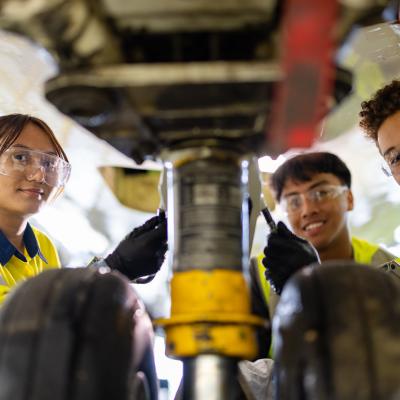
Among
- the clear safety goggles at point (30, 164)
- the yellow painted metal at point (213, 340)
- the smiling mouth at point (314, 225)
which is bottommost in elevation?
the yellow painted metal at point (213, 340)

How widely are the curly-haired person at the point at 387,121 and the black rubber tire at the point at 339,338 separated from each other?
3.03ft

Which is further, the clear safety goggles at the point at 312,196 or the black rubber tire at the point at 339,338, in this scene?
the clear safety goggles at the point at 312,196

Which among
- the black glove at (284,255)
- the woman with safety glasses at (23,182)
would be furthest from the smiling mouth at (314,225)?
the woman with safety glasses at (23,182)

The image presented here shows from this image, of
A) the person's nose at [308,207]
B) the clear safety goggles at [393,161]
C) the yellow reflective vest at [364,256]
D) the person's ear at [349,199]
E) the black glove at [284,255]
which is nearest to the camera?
the black glove at [284,255]

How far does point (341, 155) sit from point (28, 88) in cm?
108

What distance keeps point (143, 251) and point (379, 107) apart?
0.86 meters

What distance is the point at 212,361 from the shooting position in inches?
26.3

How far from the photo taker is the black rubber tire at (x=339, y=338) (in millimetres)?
626

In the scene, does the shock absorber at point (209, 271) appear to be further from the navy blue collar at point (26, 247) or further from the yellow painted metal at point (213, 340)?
the navy blue collar at point (26, 247)

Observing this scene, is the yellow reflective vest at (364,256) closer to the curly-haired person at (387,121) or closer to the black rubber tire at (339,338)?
the curly-haired person at (387,121)

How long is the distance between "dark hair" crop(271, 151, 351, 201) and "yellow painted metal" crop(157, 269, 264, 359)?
1.08 meters

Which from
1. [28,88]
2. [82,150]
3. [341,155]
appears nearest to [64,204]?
[82,150]

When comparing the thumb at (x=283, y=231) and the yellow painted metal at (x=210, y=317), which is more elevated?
the thumb at (x=283, y=231)

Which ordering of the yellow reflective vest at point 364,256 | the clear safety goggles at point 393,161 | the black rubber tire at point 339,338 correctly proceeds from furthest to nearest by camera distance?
the clear safety goggles at point 393,161
the yellow reflective vest at point 364,256
the black rubber tire at point 339,338
